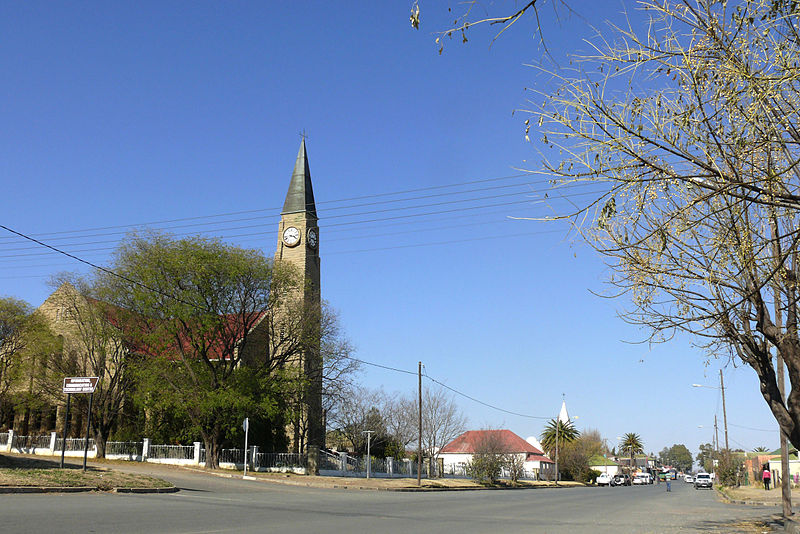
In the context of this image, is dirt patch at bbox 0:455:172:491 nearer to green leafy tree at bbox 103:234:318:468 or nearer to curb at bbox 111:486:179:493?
curb at bbox 111:486:179:493

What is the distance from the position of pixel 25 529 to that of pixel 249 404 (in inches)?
1057

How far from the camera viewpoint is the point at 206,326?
1516 inches

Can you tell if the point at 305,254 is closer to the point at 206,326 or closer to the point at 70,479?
the point at 206,326

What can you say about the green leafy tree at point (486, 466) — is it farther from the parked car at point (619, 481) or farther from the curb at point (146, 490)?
the curb at point (146, 490)

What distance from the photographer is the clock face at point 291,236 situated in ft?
179

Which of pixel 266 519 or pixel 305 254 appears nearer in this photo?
pixel 266 519

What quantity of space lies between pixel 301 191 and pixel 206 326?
21.3 m

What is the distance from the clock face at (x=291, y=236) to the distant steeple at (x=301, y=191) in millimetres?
1771

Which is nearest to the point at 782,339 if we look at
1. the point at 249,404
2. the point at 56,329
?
the point at 249,404

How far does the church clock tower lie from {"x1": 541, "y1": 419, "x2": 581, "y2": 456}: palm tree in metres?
52.6

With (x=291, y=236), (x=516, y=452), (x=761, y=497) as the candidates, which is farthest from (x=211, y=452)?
(x=516, y=452)

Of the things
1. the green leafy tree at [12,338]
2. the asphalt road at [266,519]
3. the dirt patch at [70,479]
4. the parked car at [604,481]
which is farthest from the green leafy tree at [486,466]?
the dirt patch at [70,479]

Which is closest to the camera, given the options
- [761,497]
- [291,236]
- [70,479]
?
[70,479]

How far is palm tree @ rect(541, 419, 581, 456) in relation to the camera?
310 ft
